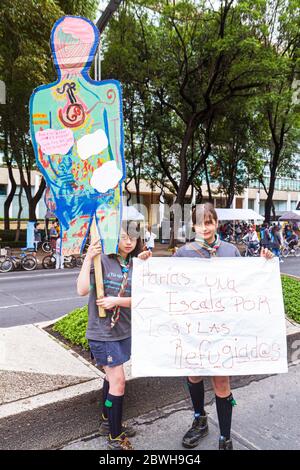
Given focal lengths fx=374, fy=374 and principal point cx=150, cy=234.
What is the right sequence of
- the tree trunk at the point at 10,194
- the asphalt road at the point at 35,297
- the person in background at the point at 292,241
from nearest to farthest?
1. the asphalt road at the point at 35,297
2. the person in background at the point at 292,241
3. the tree trunk at the point at 10,194

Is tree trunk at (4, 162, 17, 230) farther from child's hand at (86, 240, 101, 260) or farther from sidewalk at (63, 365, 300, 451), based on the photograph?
child's hand at (86, 240, 101, 260)

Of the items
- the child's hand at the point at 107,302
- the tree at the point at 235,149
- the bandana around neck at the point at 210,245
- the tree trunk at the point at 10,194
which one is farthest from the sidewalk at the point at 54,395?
the tree trunk at the point at 10,194

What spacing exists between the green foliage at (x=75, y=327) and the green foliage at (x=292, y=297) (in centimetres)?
287

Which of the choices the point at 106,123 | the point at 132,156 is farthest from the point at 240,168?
the point at 106,123

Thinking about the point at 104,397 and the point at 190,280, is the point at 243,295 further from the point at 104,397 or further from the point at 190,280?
the point at 104,397

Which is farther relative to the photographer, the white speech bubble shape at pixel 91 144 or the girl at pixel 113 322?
the white speech bubble shape at pixel 91 144

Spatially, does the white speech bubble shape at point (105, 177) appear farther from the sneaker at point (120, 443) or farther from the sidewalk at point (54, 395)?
the sneaker at point (120, 443)

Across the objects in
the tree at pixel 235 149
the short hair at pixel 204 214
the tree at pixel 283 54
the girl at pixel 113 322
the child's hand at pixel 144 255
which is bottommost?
the girl at pixel 113 322

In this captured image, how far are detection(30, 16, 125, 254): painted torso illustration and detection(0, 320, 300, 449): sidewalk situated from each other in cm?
118

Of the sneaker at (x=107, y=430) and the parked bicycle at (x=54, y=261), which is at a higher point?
the sneaker at (x=107, y=430)

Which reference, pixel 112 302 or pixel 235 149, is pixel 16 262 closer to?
pixel 112 302

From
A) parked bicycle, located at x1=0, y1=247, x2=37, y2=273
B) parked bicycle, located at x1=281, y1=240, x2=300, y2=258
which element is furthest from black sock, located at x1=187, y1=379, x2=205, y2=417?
parked bicycle, located at x1=281, y1=240, x2=300, y2=258

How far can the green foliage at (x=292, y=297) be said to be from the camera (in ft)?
17.3
